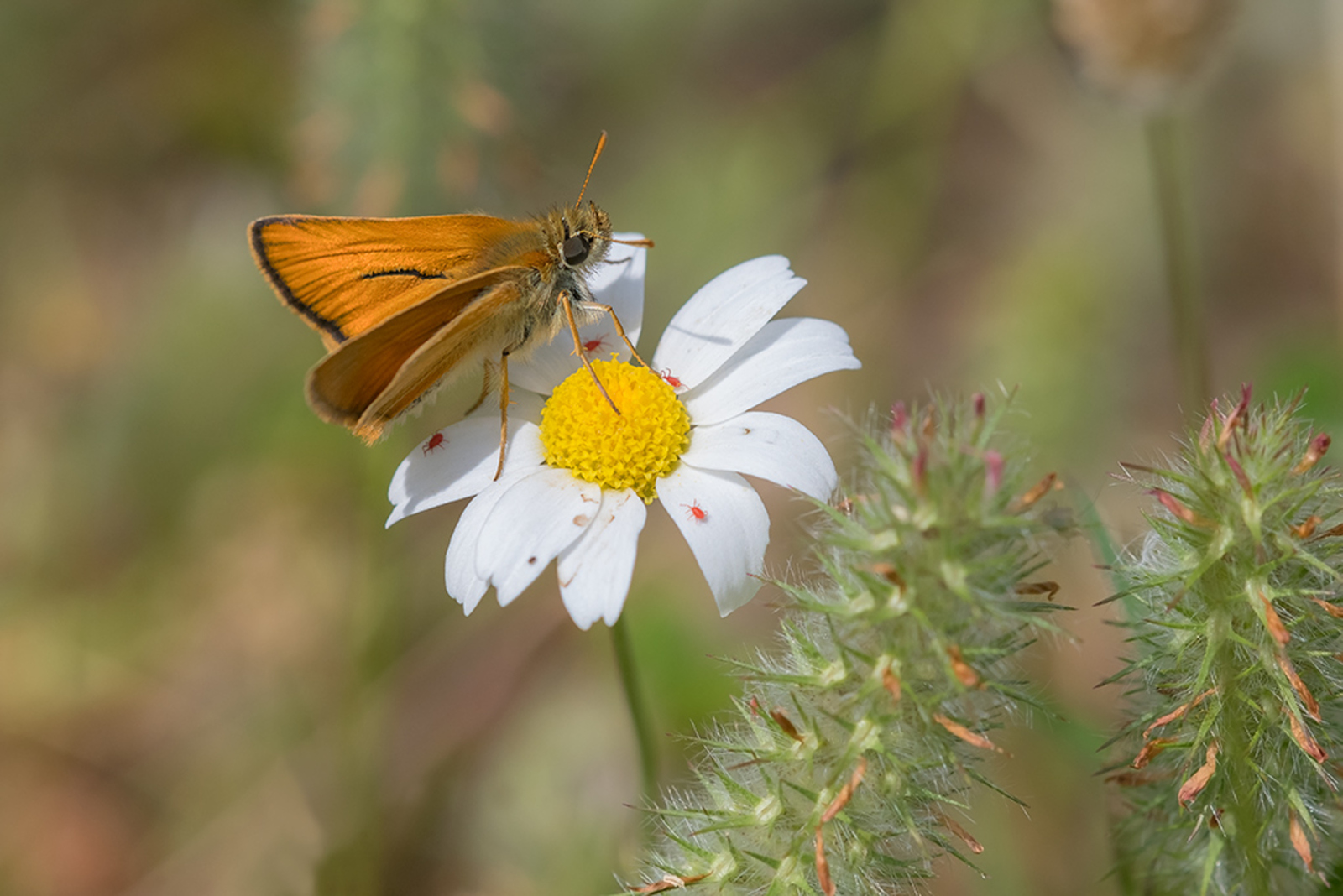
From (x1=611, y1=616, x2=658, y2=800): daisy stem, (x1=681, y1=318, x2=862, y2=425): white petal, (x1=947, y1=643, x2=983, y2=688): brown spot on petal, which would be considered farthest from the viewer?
(x1=611, y1=616, x2=658, y2=800): daisy stem

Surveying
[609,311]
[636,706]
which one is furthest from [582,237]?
[636,706]

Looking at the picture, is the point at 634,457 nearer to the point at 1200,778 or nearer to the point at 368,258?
the point at 368,258

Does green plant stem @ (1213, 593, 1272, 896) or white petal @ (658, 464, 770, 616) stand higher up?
white petal @ (658, 464, 770, 616)

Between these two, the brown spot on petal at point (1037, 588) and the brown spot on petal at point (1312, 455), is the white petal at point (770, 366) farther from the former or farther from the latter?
the brown spot on petal at point (1312, 455)

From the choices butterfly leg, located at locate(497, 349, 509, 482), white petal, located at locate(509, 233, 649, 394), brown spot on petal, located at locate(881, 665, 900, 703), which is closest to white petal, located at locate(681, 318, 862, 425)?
white petal, located at locate(509, 233, 649, 394)

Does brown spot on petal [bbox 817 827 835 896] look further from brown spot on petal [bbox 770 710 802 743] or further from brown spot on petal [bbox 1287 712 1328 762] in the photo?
brown spot on petal [bbox 1287 712 1328 762]

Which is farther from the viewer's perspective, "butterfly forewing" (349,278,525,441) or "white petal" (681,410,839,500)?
"butterfly forewing" (349,278,525,441)
